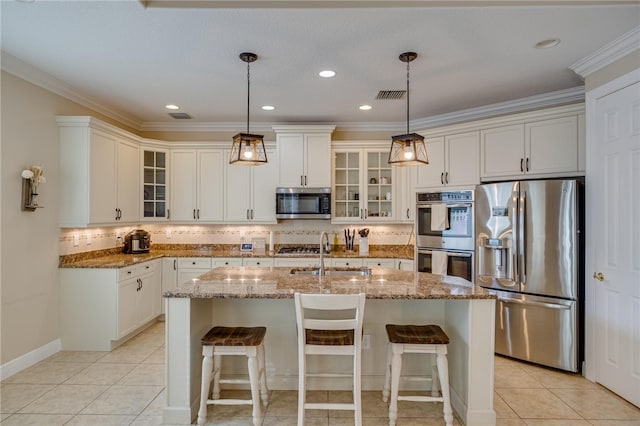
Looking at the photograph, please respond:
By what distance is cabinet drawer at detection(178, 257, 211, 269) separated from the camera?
476 cm

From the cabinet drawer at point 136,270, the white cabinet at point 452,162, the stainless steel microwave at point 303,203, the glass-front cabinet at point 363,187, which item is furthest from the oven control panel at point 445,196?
the cabinet drawer at point 136,270

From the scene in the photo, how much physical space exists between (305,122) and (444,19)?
2875mm

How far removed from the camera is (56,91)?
3676 millimetres

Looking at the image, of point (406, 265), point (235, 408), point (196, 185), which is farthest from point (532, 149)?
point (196, 185)

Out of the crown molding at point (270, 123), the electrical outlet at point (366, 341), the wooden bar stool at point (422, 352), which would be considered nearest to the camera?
the wooden bar stool at point (422, 352)

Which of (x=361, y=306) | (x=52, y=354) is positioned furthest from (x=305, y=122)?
(x=52, y=354)

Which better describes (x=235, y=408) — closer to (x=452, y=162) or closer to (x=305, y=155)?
(x=305, y=155)

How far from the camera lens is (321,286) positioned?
2473mm

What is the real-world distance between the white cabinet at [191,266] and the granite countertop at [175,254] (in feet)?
0.22

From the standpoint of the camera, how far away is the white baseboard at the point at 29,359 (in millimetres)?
3076

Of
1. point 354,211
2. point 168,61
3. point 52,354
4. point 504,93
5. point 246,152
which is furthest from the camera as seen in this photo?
point 354,211

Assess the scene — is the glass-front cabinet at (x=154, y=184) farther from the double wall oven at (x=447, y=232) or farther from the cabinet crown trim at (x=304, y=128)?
the double wall oven at (x=447, y=232)

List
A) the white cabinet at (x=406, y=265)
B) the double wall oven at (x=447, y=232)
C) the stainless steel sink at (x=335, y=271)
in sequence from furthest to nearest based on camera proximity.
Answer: the white cabinet at (x=406, y=265) → the double wall oven at (x=447, y=232) → the stainless steel sink at (x=335, y=271)

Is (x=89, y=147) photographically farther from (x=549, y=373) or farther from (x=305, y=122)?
(x=549, y=373)
